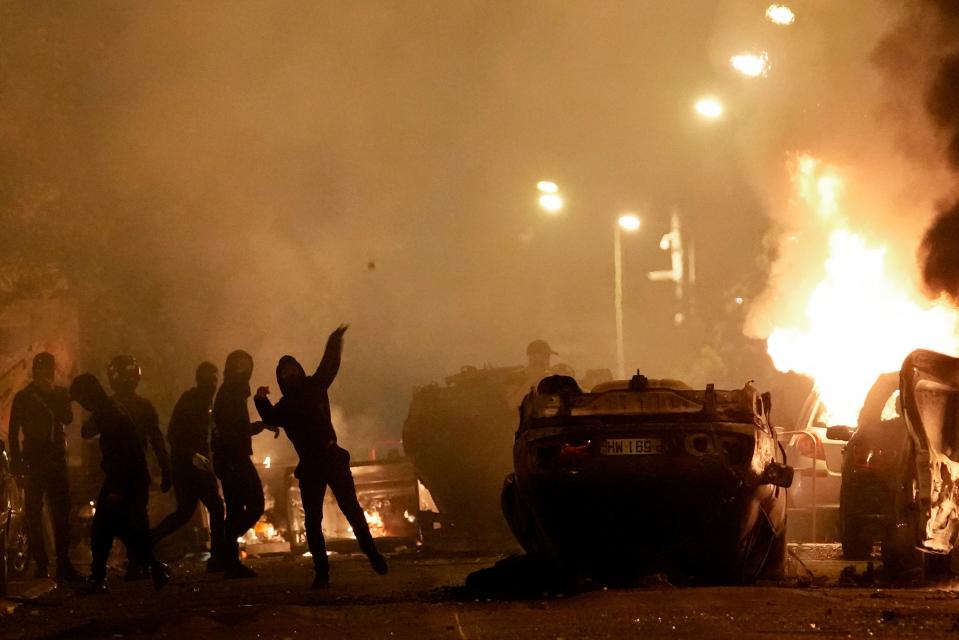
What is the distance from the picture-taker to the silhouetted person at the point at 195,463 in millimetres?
12898

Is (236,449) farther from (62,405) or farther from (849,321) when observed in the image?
(849,321)

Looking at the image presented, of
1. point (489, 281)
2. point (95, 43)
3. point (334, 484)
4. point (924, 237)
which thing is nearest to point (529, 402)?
point (334, 484)

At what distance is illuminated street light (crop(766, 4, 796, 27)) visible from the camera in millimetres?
18078

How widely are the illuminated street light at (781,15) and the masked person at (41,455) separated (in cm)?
1013

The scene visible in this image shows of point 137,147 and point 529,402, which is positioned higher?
point 137,147

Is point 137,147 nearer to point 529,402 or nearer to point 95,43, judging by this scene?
point 95,43

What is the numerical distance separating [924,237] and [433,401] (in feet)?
20.7

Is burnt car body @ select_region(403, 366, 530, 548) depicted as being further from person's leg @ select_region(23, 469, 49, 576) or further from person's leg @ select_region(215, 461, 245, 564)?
person's leg @ select_region(23, 469, 49, 576)

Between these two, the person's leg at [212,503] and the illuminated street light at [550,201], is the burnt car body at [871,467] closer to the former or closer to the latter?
the person's leg at [212,503]

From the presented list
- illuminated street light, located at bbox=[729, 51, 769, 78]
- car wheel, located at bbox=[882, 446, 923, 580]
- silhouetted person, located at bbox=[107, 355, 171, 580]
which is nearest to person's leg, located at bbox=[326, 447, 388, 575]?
silhouetted person, located at bbox=[107, 355, 171, 580]

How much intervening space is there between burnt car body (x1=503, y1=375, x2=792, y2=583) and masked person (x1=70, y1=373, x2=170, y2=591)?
352 centimetres

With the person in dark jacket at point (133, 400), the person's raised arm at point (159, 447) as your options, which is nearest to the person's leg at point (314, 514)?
the person's raised arm at point (159, 447)

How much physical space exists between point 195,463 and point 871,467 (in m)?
5.87

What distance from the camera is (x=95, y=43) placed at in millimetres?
20703
